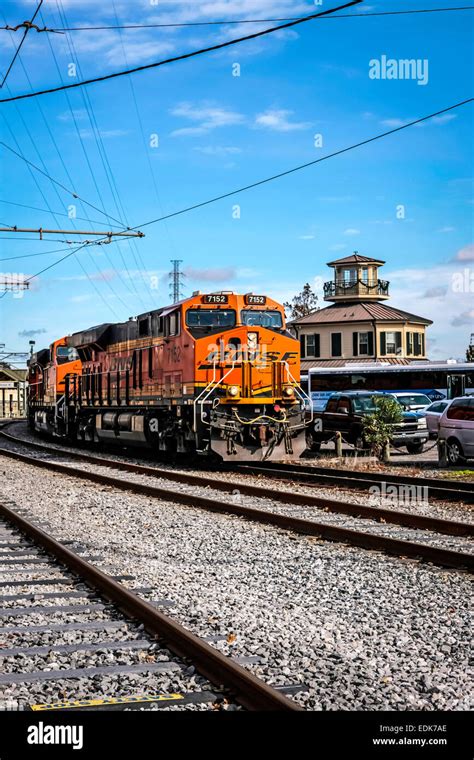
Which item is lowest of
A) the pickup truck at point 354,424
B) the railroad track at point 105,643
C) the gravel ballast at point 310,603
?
the gravel ballast at point 310,603

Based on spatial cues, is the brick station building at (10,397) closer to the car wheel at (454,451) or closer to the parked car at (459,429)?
the car wheel at (454,451)

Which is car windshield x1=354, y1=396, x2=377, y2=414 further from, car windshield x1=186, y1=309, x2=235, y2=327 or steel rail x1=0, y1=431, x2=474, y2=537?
steel rail x1=0, y1=431, x2=474, y2=537

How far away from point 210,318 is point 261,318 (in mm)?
1356

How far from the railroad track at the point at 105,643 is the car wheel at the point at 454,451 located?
13.1 metres

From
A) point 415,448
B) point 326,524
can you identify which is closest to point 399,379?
point 415,448

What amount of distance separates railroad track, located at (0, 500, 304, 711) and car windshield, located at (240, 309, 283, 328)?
1254cm

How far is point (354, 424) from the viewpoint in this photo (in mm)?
25375

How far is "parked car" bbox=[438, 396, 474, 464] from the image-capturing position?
1969 centimetres

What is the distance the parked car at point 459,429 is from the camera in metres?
19.7

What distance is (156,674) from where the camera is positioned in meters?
5.36

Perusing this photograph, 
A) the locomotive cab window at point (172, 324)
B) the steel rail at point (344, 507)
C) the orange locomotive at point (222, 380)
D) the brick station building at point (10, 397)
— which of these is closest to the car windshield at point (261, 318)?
the orange locomotive at point (222, 380)

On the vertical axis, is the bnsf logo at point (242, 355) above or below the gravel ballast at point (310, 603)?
above
